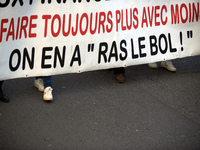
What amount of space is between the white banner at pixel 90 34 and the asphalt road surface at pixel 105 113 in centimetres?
43

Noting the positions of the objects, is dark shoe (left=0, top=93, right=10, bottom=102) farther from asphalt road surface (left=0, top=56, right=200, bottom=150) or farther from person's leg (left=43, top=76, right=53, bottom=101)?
person's leg (left=43, top=76, right=53, bottom=101)

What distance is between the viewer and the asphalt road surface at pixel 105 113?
4383 millimetres

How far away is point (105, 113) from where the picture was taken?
5180mm

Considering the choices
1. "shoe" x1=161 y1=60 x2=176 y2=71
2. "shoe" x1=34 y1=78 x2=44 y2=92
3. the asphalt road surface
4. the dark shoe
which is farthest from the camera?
"shoe" x1=161 y1=60 x2=176 y2=71

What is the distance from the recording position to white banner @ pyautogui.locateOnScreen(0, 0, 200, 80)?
534 centimetres

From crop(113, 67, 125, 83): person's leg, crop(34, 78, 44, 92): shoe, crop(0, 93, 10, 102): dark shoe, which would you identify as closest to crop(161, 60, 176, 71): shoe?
crop(113, 67, 125, 83): person's leg

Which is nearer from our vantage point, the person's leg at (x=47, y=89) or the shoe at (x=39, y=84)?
the person's leg at (x=47, y=89)

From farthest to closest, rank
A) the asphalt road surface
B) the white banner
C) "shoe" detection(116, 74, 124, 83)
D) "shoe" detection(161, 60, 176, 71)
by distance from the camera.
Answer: "shoe" detection(161, 60, 176, 71)
"shoe" detection(116, 74, 124, 83)
the white banner
the asphalt road surface

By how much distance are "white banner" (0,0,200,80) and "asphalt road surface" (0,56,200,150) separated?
1.40 feet

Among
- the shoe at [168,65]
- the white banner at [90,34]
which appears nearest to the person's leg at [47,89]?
the white banner at [90,34]

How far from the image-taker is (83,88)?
611cm

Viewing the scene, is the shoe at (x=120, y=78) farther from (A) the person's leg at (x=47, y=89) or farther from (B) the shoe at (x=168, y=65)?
(A) the person's leg at (x=47, y=89)

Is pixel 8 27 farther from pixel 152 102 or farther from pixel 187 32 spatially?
pixel 187 32

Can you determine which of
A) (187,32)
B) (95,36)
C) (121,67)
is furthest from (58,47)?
(187,32)
